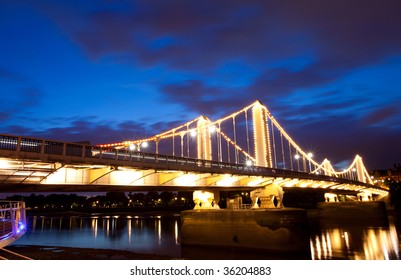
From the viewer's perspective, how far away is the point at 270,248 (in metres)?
27.2

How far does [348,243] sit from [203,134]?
24174mm

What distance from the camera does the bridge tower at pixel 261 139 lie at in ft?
138

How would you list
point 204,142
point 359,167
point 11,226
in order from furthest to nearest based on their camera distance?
point 359,167 → point 204,142 → point 11,226

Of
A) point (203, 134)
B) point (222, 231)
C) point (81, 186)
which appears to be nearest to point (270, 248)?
point (222, 231)

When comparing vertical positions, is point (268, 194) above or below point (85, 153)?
below

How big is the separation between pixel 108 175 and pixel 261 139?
81.2 ft

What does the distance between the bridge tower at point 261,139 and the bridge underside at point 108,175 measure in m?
4.93

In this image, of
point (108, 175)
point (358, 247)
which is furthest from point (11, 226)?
point (358, 247)

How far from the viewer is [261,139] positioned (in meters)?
43.3

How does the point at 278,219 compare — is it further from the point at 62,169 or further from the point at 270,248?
the point at 62,169

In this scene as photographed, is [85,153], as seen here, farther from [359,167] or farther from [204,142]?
[359,167]

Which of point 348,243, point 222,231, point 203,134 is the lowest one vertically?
point 348,243

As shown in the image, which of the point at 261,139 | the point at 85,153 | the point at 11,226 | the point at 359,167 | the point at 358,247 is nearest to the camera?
the point at 11,226

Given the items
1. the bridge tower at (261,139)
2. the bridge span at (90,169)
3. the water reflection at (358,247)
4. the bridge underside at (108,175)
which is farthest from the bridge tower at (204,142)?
the water reflection at (358,247)
